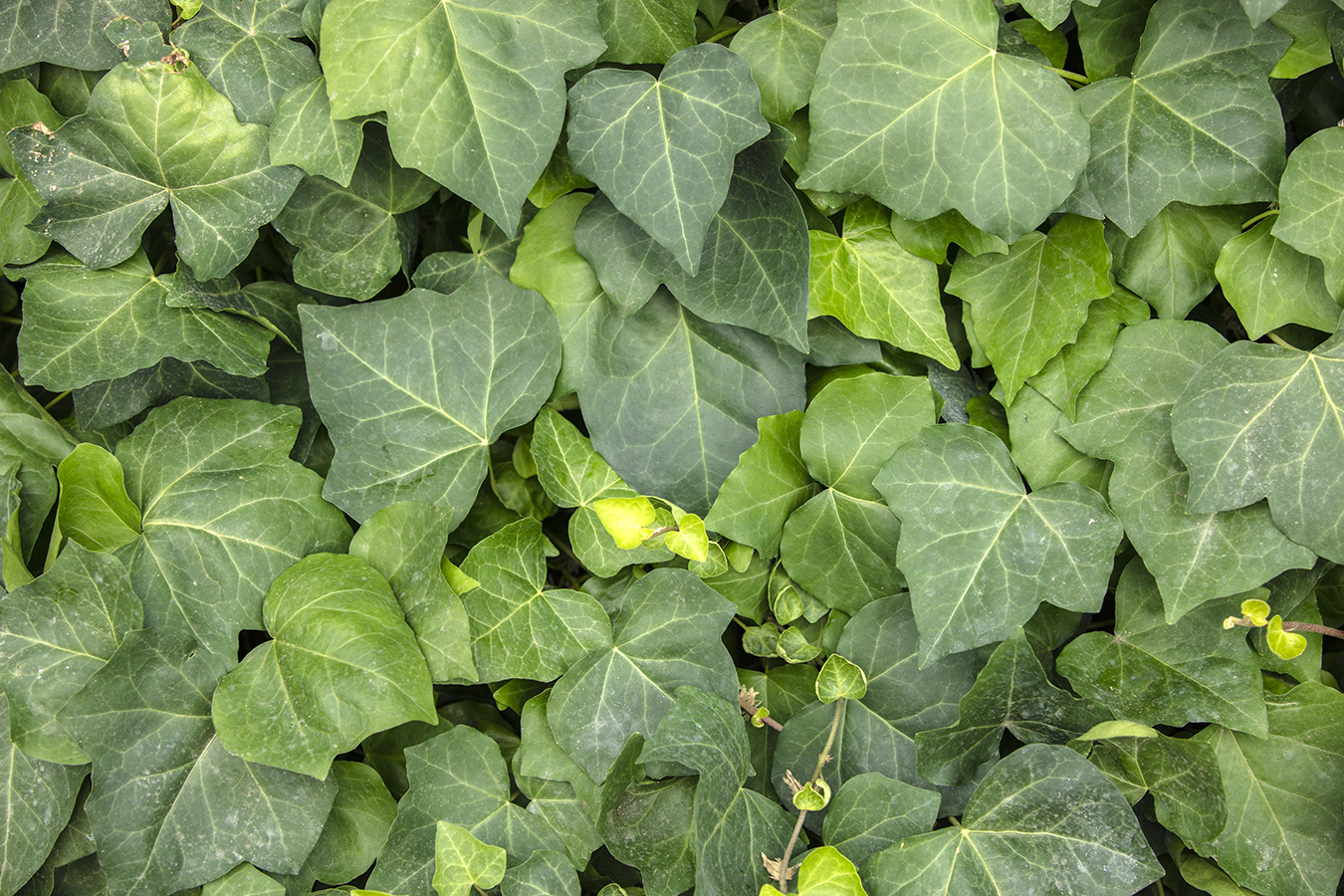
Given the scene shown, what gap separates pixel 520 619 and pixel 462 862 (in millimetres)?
278

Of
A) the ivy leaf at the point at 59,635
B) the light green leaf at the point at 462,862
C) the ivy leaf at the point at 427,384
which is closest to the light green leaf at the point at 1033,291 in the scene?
the ivy leaf at the point at 427,384

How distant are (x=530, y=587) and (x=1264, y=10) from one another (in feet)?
3.22

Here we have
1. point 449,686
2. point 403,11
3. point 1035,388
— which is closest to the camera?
point 403,11

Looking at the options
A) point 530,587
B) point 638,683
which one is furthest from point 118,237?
point 638,683

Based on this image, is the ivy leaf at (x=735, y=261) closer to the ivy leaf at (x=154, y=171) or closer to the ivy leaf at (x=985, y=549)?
the ivy leaf at (x=985, y=549)

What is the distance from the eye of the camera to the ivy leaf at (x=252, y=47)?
967mm

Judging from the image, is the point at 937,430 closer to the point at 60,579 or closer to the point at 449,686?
the point at 449,686

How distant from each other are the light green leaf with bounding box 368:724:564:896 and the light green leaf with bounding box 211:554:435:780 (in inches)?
4.4

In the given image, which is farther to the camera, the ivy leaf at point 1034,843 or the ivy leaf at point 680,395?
the ivy leaf at point 680,395

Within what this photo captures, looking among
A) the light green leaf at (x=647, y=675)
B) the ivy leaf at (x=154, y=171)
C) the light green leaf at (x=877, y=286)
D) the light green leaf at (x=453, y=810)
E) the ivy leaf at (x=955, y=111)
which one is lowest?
the light green leaf at (x=453, y=810)

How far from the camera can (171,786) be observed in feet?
3.19

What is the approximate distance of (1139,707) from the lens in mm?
964

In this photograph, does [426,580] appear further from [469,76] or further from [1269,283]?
[1269,283]

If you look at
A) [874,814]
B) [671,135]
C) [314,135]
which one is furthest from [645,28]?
[874,814]
